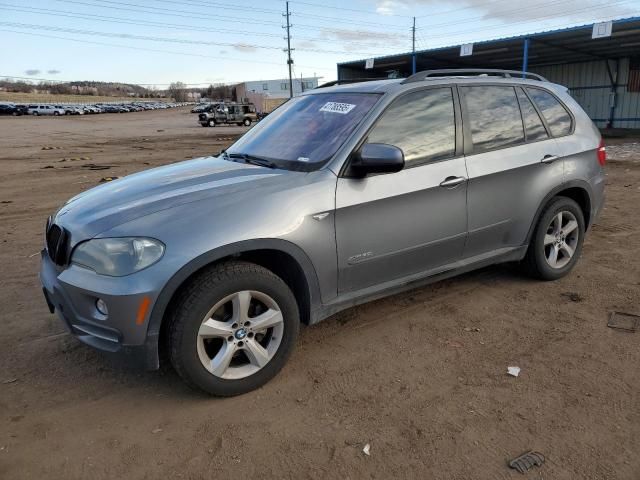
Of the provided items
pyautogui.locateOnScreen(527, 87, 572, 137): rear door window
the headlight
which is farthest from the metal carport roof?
the headlight

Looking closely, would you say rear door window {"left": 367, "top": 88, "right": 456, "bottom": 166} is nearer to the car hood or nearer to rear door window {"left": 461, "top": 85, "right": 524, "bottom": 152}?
rear door window {"left": 461, "top": 85, "right": 524, "bottom": 152}

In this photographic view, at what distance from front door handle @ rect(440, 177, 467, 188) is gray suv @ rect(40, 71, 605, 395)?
0.03 feet

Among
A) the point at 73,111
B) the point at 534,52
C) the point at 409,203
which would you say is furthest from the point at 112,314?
the point at 73,111

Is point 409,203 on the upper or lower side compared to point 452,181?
lower

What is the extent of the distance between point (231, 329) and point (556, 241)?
310 cm

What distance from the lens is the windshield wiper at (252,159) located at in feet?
11.5

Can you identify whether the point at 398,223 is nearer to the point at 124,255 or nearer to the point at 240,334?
the point at 240,334

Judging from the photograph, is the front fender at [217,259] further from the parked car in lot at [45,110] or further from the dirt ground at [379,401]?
the parked car in lot at [45,110]

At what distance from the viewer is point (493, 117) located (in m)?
3.99

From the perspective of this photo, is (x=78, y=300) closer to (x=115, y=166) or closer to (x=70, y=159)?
(x=115, y=166)

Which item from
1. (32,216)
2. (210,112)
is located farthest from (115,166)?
(210,112)

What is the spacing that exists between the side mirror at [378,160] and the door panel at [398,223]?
97 millimetres

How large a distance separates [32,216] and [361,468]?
23.7 feet

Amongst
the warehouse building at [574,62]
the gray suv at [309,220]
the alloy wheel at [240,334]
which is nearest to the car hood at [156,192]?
the gray suv at [309,220]
